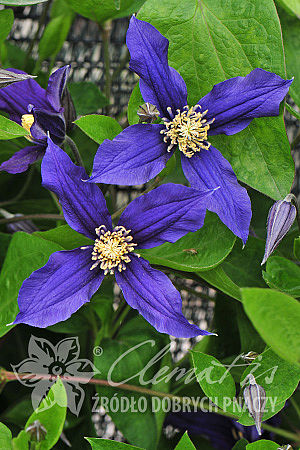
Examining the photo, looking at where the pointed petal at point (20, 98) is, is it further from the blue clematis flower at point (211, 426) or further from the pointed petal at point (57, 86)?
the blue clematis flower at point (211, 426)

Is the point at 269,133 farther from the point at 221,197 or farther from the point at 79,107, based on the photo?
the point at 79,107

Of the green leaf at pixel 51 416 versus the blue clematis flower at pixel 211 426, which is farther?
the blue clematis flower at pixel 211 426

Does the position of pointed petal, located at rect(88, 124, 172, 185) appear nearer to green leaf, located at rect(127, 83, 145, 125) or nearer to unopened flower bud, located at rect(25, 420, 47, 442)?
green leaf, located at rect(127, 83, 145, 125)

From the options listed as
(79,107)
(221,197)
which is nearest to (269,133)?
(221,197)

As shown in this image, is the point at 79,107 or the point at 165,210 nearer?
the point at 165,210

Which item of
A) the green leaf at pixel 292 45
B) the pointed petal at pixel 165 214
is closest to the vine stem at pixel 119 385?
the pointed petal at pixel 165 214

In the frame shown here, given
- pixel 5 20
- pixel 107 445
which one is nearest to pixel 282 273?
pixel 107 445
